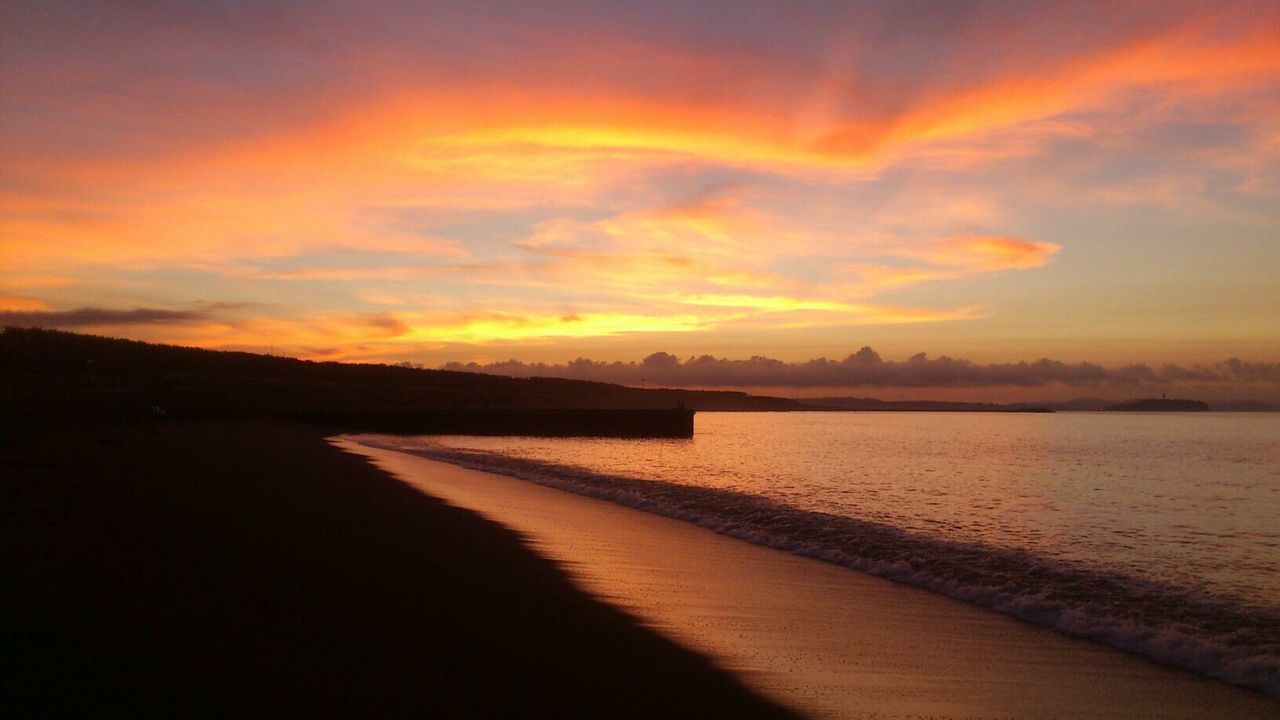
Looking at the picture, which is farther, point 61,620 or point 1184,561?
point 1184,561

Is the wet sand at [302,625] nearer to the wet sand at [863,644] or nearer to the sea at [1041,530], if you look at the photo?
the wet sand at [863,644]

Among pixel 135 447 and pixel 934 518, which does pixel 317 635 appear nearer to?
pixel 934 518

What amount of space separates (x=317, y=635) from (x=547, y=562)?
182 inches

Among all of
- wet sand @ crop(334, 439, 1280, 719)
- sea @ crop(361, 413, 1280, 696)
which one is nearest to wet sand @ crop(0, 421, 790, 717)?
wet sand @ crop(334, 439, 1280, 719)

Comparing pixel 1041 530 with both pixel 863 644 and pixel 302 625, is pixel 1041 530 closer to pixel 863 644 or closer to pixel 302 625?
pixel 863 644

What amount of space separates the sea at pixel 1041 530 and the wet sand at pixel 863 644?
2.50 ft

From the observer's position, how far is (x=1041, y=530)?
60.9 feet

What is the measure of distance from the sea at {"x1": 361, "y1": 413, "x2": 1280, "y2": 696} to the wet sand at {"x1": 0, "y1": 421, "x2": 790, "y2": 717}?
17.9ft

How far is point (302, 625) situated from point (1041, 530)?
1672 cm

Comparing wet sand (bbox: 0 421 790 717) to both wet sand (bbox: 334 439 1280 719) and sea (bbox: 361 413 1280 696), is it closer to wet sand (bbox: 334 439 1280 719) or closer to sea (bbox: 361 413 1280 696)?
wet sand (bbox: 334 439 1280 719)

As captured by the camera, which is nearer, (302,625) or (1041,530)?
(302,625)

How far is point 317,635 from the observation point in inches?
280

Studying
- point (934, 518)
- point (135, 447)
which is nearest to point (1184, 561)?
point (934, 518)

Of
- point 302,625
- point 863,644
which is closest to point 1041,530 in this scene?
→ point 863,644
